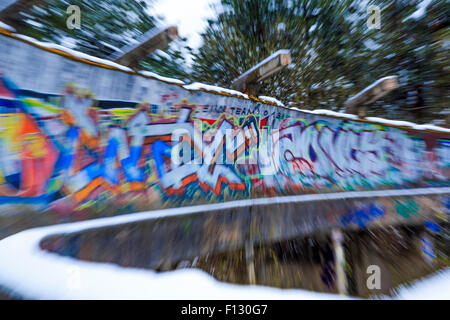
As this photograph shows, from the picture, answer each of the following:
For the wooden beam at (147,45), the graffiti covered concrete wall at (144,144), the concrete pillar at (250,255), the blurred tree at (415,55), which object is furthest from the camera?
the blurred tree at (415,55)

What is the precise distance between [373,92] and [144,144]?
6471mm

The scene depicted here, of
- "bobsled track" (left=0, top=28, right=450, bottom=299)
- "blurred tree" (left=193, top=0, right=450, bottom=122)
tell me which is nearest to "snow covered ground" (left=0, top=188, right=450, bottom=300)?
"bobsled track" (left=0, top=28, right=450, bottom=299)

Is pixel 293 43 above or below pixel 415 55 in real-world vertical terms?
above

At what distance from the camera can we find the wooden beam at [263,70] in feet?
15.5

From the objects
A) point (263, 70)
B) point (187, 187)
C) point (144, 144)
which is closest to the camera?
point (144, 144)

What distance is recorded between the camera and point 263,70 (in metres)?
5.09

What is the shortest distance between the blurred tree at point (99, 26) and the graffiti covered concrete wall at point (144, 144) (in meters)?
5.71

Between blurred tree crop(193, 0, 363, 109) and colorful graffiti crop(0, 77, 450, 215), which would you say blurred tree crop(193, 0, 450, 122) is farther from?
colorful graffiti crop(0, 77, 450, 215)

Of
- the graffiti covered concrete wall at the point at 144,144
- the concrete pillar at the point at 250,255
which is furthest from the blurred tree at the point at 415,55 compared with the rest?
the concrete pillar at the point at 250,255

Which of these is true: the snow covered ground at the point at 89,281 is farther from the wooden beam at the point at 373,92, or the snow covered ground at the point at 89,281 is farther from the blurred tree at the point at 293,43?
the blurred tree at the point at 293,43

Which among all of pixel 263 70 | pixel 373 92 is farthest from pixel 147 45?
pixel 373 92

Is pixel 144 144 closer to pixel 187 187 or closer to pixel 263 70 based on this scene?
pixel 187 187

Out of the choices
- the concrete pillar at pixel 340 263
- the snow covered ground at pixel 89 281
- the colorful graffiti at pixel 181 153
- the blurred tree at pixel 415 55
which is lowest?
the concrete pillar at pixel 340 263

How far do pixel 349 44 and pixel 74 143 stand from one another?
13.9 metres
